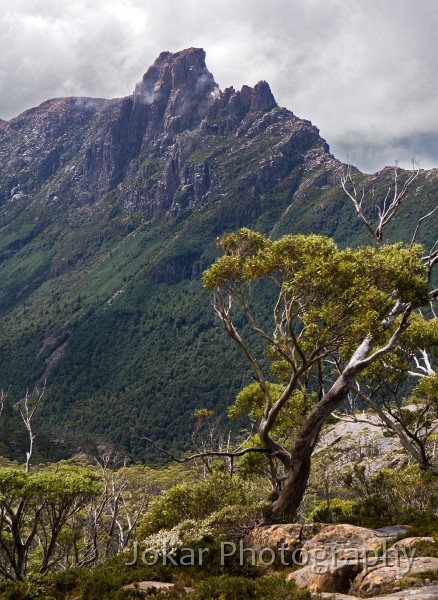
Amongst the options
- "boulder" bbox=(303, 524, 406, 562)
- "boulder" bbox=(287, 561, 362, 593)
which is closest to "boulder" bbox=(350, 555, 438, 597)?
"boulder" bbox=(287, 561, 362, 593)

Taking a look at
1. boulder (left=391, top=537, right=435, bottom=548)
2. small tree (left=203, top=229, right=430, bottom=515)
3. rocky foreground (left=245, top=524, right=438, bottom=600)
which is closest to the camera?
rocky foreground (left=245, top=524, right=438, bottom=600)

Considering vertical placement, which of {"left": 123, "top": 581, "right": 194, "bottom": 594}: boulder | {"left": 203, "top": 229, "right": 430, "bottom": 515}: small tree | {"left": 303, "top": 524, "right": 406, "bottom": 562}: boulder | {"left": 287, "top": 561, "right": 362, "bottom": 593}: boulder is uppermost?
{"left": 203, "top": 229, "right": 430, "bottom": 515}: small tree

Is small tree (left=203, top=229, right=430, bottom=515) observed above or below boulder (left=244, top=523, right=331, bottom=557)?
above

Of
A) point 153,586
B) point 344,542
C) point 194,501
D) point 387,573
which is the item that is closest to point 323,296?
point 344,542

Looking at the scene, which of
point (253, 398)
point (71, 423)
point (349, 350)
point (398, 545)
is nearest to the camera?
point (398, 545)

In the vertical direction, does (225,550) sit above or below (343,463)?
above

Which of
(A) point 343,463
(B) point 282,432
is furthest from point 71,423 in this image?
(B) point 282,432

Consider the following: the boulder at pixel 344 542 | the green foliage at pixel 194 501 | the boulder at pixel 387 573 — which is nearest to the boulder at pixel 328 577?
the boulder at pixel 387 573

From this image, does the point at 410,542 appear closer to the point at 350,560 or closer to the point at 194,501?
the point at 350,560

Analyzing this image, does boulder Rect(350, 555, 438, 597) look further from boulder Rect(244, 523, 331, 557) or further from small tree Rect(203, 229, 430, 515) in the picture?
small tree Rect(203, 229, 430, 515)

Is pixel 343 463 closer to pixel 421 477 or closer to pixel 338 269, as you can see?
pixel 421 477

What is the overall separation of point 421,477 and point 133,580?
14575mm

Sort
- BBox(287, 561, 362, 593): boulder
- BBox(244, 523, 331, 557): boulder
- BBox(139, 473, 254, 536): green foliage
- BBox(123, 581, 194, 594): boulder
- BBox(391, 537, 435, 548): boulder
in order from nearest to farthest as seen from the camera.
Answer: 1. BBox(287, 561, 362, 593): boulder
2. BBox(391, 537, 435, 548): boulder
3. BBox(123, 581, 194, 594): boulder
4. BBox(244, 523, 331, 557): boulder
5. BBox(139, 473, 254, 536): green foliage

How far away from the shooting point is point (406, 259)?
13.6m
